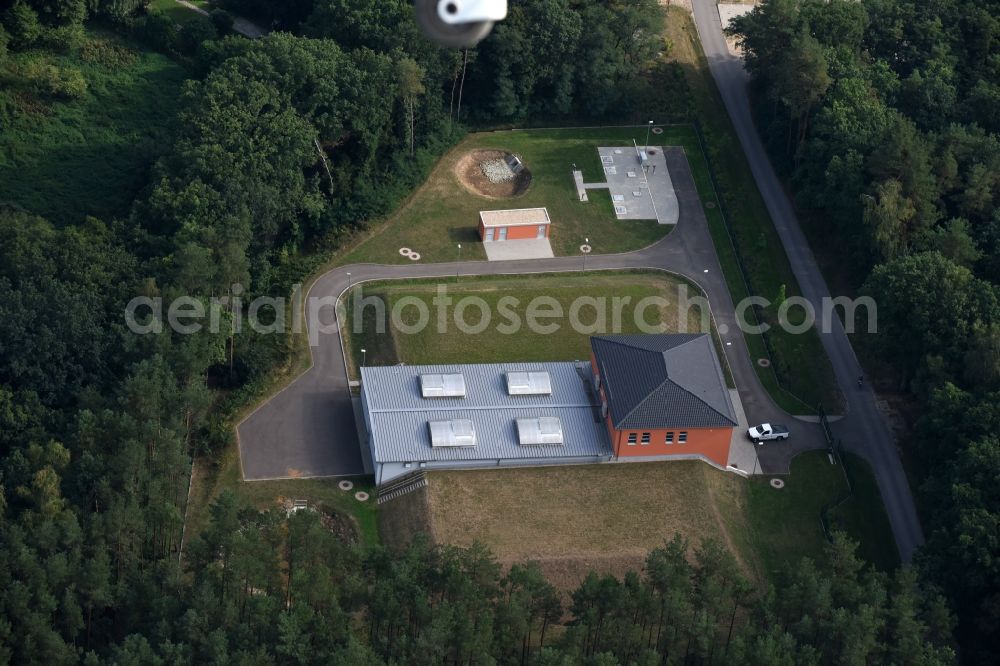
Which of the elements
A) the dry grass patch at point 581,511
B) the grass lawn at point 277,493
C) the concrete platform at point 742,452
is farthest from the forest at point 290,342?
the concrete platform at point 742,452

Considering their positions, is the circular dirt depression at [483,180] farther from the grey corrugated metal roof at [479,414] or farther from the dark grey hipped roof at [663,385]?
the dark grey hipped roof at [663,385]

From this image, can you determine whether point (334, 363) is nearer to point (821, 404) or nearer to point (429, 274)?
point (429, 274)

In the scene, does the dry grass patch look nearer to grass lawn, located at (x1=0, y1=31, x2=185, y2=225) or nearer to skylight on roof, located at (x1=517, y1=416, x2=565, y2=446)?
skylight on roof, located at (x1=517, y1=416, x2=565, y2=446)

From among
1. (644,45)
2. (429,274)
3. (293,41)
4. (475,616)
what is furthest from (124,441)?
(644,45)

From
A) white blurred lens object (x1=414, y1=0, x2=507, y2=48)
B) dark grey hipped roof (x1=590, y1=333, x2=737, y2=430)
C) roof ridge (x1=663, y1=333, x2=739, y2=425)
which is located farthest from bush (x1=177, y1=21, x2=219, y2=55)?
white blurred lens object (x1=414, y1=0, x2=507, y2=48)

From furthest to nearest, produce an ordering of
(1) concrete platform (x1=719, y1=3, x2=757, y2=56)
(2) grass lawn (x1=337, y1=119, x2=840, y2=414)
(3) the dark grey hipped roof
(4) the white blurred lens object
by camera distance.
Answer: (1) concrete platform (x1=719, y1=3, x2=757, y2=56), (2) grass lawn (x1=337, y1=119, x2=840, y2=414), (3) the dark grey hipped roof, (4) the white blurred lens object
